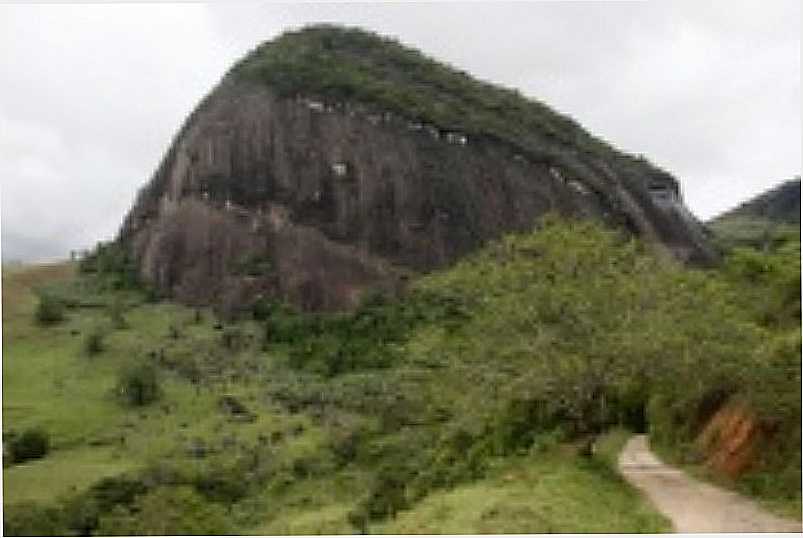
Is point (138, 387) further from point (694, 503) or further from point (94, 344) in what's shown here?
point (694, 503)

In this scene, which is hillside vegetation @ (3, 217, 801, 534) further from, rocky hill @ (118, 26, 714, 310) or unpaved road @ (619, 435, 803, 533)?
rocky hill @ (118, 26, 714, 310)

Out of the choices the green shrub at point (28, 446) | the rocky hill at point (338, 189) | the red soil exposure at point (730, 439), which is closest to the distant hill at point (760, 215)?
the rocky hill at point (338, 189)

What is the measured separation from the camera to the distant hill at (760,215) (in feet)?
286

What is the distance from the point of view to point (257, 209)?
2493 inches

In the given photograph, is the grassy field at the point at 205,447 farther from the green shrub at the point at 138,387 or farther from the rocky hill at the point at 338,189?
the rocky hill at the point at 338,189

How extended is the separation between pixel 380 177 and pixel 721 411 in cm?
4778

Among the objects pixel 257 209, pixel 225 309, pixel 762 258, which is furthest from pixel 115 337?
pixel 762 258

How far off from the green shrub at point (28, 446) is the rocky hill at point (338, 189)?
1920 cm

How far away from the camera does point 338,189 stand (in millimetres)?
63250

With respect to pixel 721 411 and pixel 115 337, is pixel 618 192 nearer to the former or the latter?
pixel 115 337

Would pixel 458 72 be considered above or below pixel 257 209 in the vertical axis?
above

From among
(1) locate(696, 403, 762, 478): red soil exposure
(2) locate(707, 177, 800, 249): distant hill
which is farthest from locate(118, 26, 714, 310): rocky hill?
(1) locate(696, 403, 762, 478): red soil exposure

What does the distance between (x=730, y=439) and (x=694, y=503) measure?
198cm

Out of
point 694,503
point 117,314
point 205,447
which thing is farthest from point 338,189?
point 694,503
